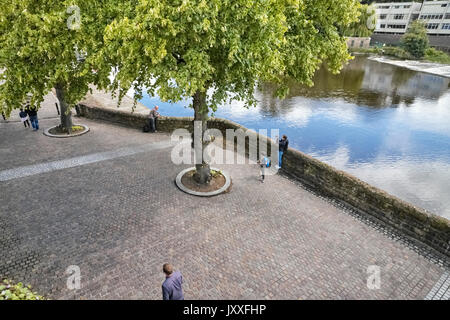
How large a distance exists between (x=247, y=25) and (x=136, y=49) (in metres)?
3.19

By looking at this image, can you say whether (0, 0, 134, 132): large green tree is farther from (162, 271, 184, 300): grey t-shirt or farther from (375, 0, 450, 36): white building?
(375, 0, 450, 36): white building

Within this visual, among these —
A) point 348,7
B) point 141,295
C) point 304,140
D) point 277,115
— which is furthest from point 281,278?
point 277,115

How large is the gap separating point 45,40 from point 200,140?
6.73 metres

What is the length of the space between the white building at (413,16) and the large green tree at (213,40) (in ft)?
309

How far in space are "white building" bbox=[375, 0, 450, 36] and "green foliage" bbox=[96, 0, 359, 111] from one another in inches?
3723

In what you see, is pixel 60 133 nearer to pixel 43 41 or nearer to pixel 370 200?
pixel 43 41

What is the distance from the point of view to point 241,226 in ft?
30.7


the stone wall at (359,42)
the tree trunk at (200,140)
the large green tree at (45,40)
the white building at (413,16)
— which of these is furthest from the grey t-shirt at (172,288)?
the stone wall at (359,42)

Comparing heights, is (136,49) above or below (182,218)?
above

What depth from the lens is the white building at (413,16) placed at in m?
78.2

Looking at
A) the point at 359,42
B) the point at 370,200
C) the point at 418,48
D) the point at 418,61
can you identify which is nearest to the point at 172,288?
the point at 370,200

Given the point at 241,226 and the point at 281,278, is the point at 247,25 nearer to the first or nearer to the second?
the point at 241,226
